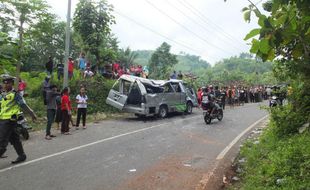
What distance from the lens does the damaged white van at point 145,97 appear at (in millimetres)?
16594

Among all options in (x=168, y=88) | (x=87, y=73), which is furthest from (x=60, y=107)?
(x=87, y=73)

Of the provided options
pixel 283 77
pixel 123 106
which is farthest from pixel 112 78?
pixel 283 77

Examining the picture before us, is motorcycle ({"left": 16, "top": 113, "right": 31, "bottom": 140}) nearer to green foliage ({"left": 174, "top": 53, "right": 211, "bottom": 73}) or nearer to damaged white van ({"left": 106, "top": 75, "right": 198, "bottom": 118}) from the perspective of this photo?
damaged white van ({"left": 106, "top": 75, "right": 198, "bottom": 118})

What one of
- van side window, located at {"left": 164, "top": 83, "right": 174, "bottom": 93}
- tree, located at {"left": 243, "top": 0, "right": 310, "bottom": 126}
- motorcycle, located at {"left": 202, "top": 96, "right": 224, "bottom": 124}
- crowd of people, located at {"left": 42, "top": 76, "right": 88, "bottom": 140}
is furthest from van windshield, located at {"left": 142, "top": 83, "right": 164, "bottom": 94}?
tree, located at {"left": 243, "top": 0, "right": 310, "bottom": 126}

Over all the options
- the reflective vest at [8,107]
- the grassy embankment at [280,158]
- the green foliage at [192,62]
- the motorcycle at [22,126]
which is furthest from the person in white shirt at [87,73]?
the green foliage at [192,62]

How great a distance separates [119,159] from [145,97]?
817cm

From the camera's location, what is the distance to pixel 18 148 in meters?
8.17

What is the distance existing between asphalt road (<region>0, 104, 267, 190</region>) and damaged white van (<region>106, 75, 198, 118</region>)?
295 cm

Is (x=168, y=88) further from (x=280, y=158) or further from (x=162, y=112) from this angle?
(x=280, y=158)

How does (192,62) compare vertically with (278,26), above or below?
above

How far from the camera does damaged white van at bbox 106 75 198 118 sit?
54.4 ft

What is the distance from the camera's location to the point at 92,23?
19.6m

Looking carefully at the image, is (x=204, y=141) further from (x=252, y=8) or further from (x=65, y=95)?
(x=252, y=8)

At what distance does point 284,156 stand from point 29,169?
201 inches
